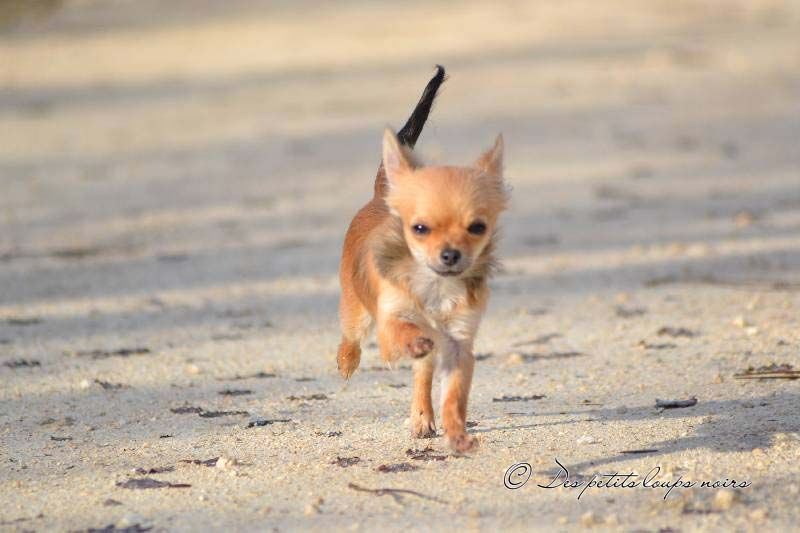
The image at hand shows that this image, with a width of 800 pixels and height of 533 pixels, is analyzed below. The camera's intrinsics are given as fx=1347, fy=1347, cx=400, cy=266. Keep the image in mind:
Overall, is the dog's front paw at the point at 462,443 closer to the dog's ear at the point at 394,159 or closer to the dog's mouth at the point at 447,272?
the dog's mouth at the point at 447,272

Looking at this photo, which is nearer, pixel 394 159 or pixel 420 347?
pixel 420 347

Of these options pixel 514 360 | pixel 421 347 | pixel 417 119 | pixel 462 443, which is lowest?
pixel 514 360

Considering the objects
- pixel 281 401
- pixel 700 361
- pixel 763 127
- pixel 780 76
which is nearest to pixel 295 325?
pixel 281 401

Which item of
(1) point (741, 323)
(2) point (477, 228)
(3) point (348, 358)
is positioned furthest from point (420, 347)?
(1) point (741, 323)

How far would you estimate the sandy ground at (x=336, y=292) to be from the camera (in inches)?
189

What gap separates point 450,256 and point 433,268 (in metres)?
0.10

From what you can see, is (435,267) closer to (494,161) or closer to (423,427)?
(494,161)

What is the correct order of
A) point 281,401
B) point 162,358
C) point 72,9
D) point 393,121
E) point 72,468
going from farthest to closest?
point 72,9, point 393,121, point 162,358, point 281,401, point 72,468

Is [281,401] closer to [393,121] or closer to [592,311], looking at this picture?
[592,311]

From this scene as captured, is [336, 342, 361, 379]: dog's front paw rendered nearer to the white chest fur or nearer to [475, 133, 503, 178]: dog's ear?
the white chest fur

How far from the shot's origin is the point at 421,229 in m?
5.00

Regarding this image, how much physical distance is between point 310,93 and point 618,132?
4.62m

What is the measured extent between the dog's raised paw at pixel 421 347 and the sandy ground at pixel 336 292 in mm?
443

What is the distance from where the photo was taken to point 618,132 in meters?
13.7
